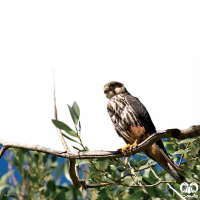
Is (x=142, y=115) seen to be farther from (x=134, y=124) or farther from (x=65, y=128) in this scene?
(x=65, y=128)

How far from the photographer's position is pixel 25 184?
402cm

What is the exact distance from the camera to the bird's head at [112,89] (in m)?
4.13

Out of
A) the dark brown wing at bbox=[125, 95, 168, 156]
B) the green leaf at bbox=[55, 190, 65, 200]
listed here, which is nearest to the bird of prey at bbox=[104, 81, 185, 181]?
the dark brown wing at bbox=[125, 95, 168, 156]

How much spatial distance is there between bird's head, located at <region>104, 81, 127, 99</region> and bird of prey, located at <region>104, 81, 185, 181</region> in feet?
0.51

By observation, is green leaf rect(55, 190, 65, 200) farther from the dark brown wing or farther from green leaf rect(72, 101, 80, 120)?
green leaf rect(72, 101, 80, 120)

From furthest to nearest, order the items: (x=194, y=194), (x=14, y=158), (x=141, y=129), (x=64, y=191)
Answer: (x=14, y=158)
(x=64, y=191)
(x=141, y=129)
(x=194, y=194)

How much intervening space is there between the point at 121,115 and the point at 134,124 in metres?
0.22

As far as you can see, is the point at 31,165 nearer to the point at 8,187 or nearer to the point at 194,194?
the point at 8,187

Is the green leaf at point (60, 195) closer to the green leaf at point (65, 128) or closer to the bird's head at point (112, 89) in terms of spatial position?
the bird's head at point (112, 89)

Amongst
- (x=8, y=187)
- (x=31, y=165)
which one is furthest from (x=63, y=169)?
(x=8, y=187)

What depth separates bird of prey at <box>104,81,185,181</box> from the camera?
3.35 metres

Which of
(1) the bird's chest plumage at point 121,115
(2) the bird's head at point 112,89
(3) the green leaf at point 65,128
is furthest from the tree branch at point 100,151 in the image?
(2) the bird's head at point 112,89

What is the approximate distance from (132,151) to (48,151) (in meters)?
0.80

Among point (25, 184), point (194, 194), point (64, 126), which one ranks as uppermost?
point (64, 126)
